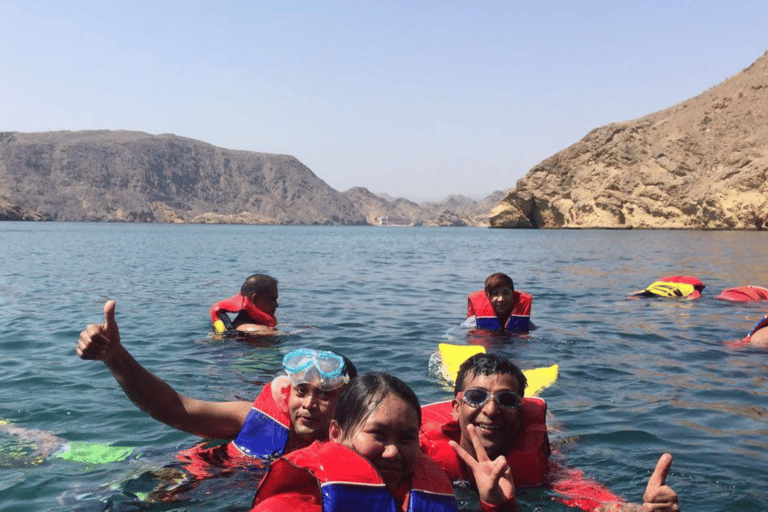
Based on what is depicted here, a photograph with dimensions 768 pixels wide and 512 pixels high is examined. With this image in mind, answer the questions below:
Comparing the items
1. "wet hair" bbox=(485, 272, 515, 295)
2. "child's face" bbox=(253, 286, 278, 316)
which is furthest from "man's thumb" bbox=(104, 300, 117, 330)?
"wet hair" bbox=(485, 272, 515, 295)

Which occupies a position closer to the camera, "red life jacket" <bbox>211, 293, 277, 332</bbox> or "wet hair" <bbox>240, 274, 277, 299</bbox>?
"wet hair" <bbox>240, 274, 277, 299</bbox>

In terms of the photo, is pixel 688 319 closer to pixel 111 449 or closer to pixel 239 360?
pixel 239 360

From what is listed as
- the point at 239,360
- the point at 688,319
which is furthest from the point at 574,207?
the point at 239,360

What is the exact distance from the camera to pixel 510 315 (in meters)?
11.1

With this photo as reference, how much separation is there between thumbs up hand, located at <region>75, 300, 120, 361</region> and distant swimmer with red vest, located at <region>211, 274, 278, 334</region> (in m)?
6.47

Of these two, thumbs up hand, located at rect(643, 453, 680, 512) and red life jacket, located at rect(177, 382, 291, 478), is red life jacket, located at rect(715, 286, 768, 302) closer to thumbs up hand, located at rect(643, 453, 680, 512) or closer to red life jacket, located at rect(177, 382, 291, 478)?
thumbs up hand, located at rect(643, 453, 680, 512)

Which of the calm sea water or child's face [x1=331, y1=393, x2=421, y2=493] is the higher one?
child's face [x1=331, y1=393, x2=421, y2=493]

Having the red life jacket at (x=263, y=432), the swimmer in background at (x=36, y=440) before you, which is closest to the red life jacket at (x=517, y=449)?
the red life jacket at (x=263, y=432)

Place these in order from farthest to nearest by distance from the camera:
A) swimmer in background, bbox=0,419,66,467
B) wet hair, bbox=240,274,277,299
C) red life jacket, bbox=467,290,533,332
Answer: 1. red life jacket, bbox=467,290,533,332
2. wet hair, bbox=240,274,277,299
3. swimmer in background, bbox=0,419,66,467

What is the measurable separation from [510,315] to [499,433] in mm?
6643

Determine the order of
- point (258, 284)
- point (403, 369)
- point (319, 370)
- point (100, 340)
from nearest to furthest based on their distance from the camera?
point (100, 340)
point (319, 370)
point (403, 369)
point (258, 284)

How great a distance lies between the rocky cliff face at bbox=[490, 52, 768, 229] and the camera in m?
67.0

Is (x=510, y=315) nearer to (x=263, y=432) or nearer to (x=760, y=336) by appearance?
(x=760, y=336)

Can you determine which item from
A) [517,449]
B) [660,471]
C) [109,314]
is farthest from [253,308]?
[660,471]
